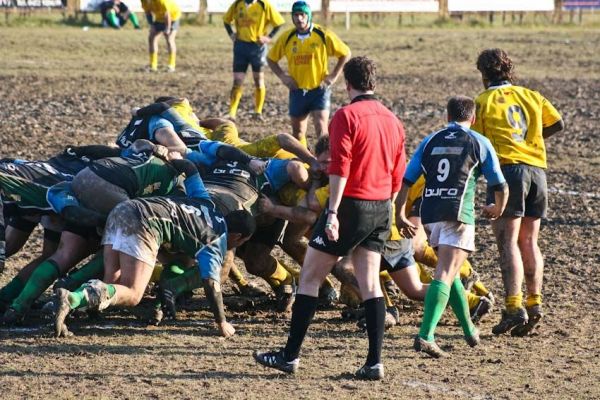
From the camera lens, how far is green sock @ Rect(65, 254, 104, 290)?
878cm

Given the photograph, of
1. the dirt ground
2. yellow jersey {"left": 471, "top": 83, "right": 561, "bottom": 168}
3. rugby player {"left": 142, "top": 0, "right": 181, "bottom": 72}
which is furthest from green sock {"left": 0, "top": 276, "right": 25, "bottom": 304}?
rugby player {"left": 142, "top": 0, "right": 181, "bottom": 72}

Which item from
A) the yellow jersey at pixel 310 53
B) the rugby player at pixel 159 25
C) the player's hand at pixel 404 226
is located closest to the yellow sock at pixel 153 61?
the rugby player at pixel 159 25

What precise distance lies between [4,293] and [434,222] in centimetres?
312

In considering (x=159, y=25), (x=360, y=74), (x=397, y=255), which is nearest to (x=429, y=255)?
(x=397, y=255)

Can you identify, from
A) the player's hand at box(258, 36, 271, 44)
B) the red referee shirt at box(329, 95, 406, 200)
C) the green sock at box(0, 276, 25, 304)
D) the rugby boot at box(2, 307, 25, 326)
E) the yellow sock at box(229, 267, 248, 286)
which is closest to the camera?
the red referee shirt at box(329, 95, 406, 200)

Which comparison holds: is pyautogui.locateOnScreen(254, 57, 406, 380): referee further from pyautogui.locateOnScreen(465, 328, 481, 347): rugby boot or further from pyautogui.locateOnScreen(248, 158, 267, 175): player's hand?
pyautogui.locateOnScreen(248, 158, 267, 175): player's hand

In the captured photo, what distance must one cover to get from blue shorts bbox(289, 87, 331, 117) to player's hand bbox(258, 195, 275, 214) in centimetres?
648

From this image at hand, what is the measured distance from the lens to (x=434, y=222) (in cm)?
816

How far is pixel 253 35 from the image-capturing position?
19.3 metres

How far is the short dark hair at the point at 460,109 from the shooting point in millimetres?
8180

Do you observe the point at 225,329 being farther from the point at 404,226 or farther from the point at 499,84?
the point at 499,84

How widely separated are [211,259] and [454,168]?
1.74 m

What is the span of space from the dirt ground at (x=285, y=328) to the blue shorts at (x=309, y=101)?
1607mm

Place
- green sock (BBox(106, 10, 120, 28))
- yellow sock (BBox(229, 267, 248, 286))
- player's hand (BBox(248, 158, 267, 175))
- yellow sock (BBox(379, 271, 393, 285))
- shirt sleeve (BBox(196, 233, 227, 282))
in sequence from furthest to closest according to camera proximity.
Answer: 1. green sock (BBox(106, 10, 120, 28))
2. yellow sock (BBox(229, 267, 248, 286))
3. yellow sock (BBox(379, 271, 393, 285))
4. player's hand (BBox(248, 158, 267, 175))
5. shirt sleeve (BBox(196, 233, 227, 282))
